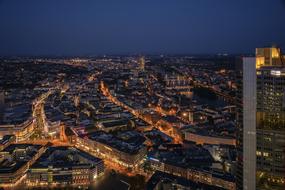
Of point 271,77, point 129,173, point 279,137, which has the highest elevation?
point 271,77

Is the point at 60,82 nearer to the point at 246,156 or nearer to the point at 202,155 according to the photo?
the point at 202,155

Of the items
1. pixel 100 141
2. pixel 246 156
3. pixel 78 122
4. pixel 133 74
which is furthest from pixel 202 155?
pixel 133 74

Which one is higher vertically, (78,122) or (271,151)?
(271,151)

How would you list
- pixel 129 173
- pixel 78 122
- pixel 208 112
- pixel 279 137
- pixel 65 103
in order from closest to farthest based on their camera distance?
1. pixel 279 137
2. pixel 129 173
3. pixel 78 122
4. pixel 208 112
5. pixel 65 103

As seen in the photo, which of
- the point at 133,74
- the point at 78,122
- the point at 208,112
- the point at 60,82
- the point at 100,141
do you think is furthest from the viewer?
the point at 133,74

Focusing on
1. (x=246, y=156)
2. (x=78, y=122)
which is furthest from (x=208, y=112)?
(x=246, y=156)

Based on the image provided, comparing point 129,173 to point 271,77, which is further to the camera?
point 129,173

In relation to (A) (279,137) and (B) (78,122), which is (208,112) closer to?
(B) (78,122)
